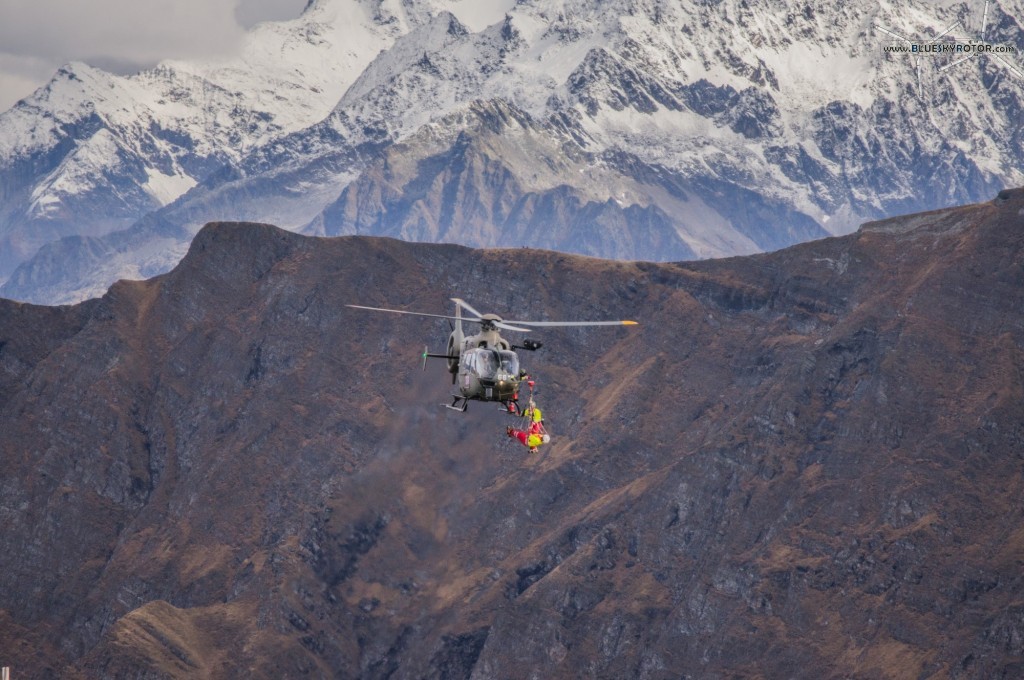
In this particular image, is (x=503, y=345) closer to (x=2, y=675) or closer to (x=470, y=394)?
(x=470, y=394)

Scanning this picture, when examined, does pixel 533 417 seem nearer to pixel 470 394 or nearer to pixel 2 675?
pixel 470 394

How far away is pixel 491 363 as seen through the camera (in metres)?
140

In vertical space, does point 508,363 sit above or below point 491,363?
below

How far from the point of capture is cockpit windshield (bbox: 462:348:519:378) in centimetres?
13950

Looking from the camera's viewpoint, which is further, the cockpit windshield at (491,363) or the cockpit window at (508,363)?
the cockpit window at (508,363)

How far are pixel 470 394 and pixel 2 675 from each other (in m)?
39.3

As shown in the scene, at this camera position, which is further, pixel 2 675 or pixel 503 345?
pixel 503 345

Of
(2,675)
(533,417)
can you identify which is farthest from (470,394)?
(2,675)

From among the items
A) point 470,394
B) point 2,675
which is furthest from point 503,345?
point 2,675

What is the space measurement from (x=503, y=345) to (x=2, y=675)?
43.8 metres

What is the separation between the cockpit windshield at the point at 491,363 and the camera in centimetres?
13950

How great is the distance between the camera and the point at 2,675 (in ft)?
380

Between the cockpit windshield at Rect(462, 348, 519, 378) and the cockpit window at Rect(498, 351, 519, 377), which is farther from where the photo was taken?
the cockpit window at Rect(498, 351, 519, 377)

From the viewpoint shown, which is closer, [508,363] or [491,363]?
[491,363]
